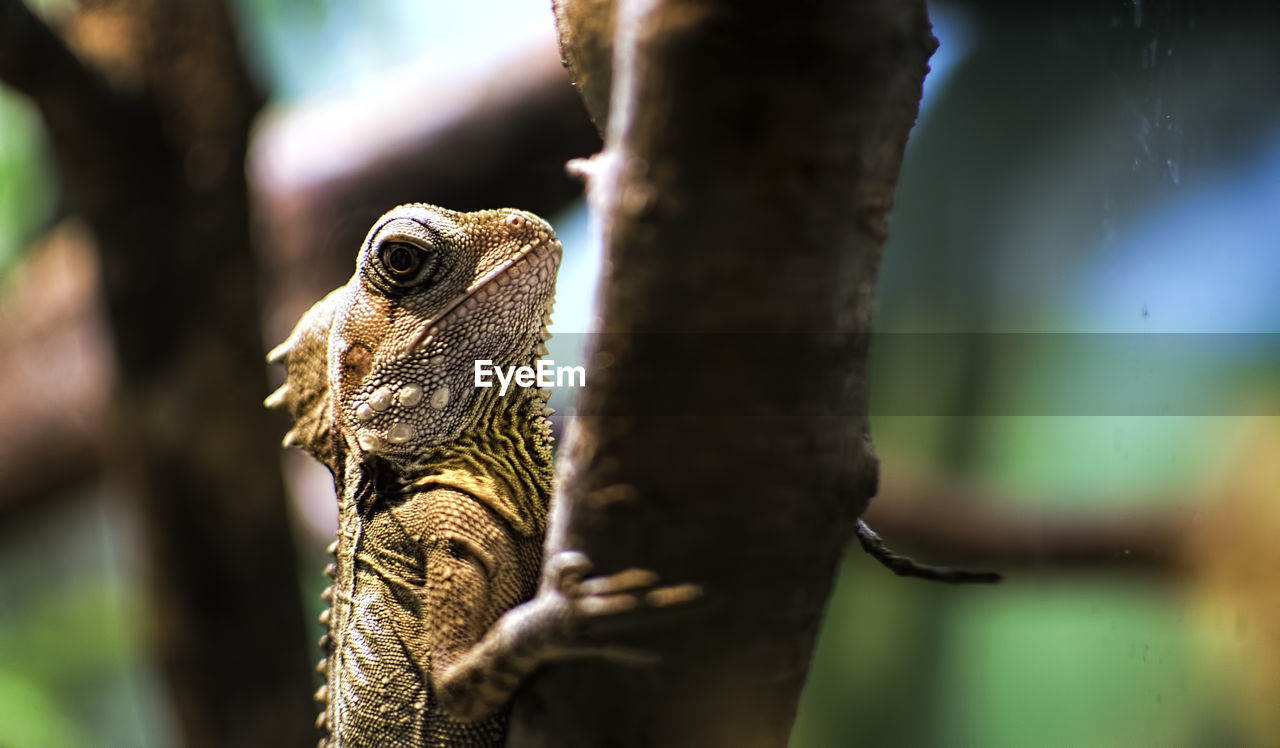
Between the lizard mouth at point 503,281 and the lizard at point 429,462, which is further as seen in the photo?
the lizard mouth at point 503,281

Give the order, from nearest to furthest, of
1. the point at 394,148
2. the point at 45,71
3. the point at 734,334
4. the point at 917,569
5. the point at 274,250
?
the point at 734,334 < the point at 917,569 < the point at 45,71 < the point at 274,250 < the point at 394,148

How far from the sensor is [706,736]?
1.19m

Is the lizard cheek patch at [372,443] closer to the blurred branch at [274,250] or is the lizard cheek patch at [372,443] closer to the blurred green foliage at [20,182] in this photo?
the blurred branch at [274,250]

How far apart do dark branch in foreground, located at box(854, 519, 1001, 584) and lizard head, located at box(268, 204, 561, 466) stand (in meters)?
0.70

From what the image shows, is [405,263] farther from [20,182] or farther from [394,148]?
[20,182]

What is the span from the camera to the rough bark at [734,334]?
3.13 feet

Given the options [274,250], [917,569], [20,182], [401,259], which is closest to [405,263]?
[401,259]

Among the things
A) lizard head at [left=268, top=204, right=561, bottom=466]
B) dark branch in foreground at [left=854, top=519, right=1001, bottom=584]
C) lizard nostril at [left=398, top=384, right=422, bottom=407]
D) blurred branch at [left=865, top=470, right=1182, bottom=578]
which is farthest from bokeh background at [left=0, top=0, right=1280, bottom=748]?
dark branch in foreground at [left=854, top=519, right=1001, bottom=584]

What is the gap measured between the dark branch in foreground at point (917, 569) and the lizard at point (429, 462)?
55cm

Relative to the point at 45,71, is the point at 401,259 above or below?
below

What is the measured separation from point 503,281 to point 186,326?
2243mm

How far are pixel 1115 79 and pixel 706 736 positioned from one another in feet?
6.79

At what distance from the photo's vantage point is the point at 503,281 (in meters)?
1.78

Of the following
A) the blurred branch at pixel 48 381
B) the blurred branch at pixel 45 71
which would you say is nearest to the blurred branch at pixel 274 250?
the blurred branch at pixel 48 381
